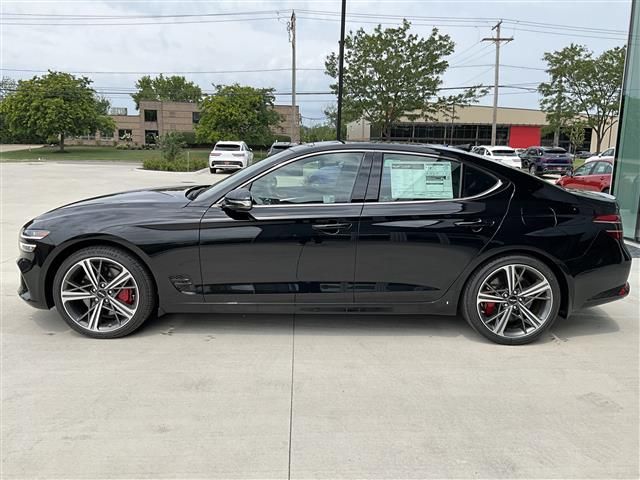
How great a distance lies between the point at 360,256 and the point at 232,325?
1.39 metres

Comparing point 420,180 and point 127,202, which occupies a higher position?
point 420,180

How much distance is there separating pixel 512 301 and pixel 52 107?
48.2 metres

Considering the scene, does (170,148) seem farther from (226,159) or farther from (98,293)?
(98,293)

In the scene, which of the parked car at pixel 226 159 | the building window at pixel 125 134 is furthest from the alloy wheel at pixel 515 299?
the building window at pixel 125 134

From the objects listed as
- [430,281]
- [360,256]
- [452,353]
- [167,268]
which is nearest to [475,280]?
[430,281]

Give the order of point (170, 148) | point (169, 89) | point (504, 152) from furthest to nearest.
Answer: point (169, 89) < point (504, 152) < point (170, 148)

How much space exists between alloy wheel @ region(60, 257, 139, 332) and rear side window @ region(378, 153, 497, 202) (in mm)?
2260

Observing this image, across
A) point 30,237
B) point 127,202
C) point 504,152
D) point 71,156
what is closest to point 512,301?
point 127,202

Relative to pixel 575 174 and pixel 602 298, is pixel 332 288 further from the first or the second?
pixel 575 174

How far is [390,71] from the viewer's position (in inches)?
1506

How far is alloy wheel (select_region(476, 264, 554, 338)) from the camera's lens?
403 cm

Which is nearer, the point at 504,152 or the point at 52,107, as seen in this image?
the point at 504,152

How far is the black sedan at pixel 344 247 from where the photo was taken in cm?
392

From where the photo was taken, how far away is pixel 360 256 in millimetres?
3932
